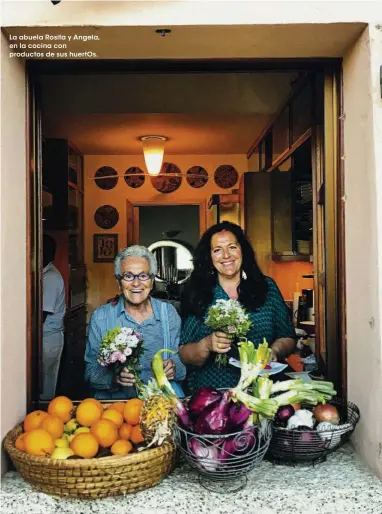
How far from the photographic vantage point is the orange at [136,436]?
77.3 inches

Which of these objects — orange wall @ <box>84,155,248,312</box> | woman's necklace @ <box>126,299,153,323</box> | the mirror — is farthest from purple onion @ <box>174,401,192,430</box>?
the mirror

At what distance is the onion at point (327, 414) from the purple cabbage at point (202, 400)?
17.8 inches

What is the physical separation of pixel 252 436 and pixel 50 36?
1.56m

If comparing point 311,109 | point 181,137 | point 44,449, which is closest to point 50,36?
point 44,449

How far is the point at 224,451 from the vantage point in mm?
1725

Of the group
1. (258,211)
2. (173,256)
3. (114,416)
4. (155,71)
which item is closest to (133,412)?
(114,416)

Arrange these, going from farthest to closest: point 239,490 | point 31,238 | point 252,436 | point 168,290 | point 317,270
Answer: point 168,290 < point 317,270 < point 31,238 < point 239,490 < point 252,436

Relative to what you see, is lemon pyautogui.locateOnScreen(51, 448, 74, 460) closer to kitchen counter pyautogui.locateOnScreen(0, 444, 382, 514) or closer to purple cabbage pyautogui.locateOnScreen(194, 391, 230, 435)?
kitchen counter pyautogui.locateOnScreen(0, 444, 382, 514)

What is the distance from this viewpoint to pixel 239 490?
187cm

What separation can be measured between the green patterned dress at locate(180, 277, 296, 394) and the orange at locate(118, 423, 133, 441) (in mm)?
722

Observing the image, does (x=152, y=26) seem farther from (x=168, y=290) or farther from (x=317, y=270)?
(x=168, y=290)

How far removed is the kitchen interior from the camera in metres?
4.91

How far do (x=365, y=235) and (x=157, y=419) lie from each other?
97 cm

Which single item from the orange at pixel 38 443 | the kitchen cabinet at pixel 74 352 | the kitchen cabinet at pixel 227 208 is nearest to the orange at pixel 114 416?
the orange at pixel 38 443
